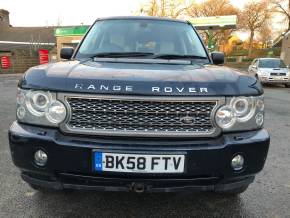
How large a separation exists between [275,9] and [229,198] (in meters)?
51.0

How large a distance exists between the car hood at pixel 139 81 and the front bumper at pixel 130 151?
0.32 m

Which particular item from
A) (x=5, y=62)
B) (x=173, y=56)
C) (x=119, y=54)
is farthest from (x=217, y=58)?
(x=5, y=62)

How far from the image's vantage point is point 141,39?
13.0ft

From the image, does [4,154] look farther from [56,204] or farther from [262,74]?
[262,74]

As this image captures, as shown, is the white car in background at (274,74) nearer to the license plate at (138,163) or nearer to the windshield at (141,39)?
the windshield at (141,39)

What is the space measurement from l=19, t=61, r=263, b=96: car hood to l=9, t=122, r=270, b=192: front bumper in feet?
1.06

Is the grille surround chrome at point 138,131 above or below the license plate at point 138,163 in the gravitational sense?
above

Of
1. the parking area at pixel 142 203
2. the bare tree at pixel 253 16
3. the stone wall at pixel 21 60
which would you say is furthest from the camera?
the bare tree at pixel 253 16

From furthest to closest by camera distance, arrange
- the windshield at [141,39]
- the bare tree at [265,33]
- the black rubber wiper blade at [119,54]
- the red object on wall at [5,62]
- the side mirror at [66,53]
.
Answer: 1. the bare tree at [265,33]
2. the red object on wall at [5,62]
3. the side mirror at [66,53]
4. the windshield at [141,39]
5. the black rubber wiper blade at [119,54]

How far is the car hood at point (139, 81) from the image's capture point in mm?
2457

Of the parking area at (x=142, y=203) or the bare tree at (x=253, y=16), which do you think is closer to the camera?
the parking area at (x=142, y=203)

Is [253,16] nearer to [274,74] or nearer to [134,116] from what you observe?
[274,74]

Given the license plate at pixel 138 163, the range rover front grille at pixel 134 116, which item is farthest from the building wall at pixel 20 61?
the license plate at pixel 138 163

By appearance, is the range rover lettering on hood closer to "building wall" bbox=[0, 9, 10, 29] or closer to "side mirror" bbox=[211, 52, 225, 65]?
"side mirror" bbox=[211, 52, 225, 65]
